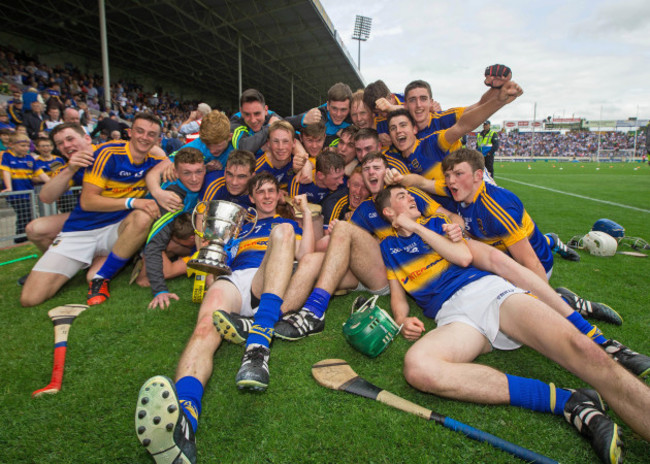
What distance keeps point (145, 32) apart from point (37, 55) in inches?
249

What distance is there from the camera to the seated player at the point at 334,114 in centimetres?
468

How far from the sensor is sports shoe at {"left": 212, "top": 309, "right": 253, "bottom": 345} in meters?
2.37

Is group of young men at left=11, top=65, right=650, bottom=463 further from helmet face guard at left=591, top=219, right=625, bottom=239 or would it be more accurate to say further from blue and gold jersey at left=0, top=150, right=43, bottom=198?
blue and gold jersey at left=0, top=150, right=43, bottom=198

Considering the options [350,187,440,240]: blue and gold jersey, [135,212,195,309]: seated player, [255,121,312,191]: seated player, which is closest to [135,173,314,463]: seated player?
[350,187,440,240]: blue and gold jersey

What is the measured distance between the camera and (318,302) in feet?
9.41

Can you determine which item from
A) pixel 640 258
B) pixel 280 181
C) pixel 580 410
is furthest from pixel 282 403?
pixel 640 258

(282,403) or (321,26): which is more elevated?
(321,26)

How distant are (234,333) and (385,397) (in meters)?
1.10

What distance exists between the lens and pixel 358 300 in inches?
115

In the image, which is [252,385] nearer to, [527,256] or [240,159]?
[240,159]

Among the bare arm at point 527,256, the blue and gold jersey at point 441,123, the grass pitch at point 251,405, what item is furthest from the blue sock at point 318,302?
the blue and gold jersey at point 441,123

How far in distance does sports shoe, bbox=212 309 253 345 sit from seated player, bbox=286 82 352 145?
2970mm

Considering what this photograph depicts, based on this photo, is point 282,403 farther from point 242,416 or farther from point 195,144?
point 195,144

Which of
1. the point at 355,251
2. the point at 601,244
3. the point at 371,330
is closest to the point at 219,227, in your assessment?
the point at 355,251
